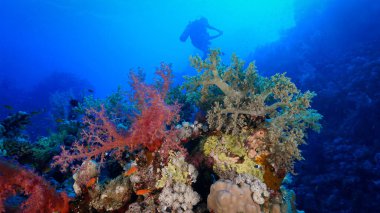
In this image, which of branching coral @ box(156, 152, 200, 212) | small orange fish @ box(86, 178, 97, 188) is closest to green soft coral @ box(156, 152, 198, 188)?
branching coral @ box(156, 152, 200, 212)

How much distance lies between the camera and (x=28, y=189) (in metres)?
3.75

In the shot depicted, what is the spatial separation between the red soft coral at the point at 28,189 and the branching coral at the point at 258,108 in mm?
2865

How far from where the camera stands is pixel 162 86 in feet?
14.8

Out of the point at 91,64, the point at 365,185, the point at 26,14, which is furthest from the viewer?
the point at 91,64

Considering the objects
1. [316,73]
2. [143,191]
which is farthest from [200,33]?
[143,191]

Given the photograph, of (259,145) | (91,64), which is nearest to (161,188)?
(259,145)

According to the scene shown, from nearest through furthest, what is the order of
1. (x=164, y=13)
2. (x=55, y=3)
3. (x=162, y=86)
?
Answer: (x=162, y=86) < (x=55, y=3) < (x=164, y=13)

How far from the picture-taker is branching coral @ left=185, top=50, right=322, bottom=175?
399 cm

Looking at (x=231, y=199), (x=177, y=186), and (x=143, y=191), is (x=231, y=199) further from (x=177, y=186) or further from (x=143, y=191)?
(x=143, y=191)

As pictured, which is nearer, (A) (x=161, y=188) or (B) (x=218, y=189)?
(B) (x=218, y=189)

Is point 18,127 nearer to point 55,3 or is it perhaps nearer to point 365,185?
point 365,185

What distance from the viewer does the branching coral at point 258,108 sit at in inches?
157

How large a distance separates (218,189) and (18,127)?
7508 millimetres

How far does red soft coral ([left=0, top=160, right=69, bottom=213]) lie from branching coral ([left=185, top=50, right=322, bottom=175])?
286cm
